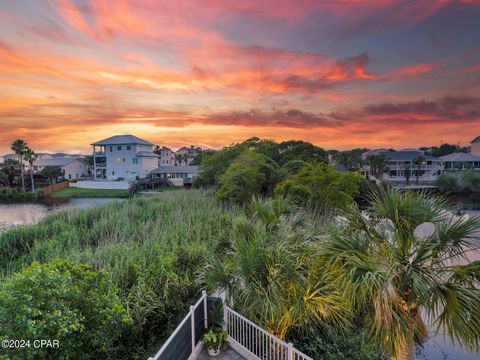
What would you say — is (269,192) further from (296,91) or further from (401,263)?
(401,263)

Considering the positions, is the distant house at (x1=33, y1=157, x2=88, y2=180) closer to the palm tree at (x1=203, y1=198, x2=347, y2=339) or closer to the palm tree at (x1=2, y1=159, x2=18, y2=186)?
the palm tree at (x1=2, y1=159, x2=18, y2=186)

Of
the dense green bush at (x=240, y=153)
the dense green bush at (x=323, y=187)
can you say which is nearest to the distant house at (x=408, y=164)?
the dense green bush at (x=240, y=153)

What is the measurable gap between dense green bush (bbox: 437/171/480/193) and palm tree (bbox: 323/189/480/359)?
37896mm

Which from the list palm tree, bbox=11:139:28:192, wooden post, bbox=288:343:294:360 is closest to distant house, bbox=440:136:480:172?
wooden post, bbox=288:343:294:360

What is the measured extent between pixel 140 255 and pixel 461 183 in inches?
1623

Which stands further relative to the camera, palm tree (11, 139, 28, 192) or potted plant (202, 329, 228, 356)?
palm tree (11, 139, 28, 192)

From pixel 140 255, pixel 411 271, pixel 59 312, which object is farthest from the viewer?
pixel 140 255

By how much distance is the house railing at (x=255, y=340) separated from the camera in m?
3.77

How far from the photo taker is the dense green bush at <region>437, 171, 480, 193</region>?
31041 millimetres

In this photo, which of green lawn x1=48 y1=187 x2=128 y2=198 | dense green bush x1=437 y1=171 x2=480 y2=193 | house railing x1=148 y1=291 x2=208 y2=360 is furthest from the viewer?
green lawn x1=48 y1=187 x2=128 y2=198

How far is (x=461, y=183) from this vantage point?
3177 centimetres

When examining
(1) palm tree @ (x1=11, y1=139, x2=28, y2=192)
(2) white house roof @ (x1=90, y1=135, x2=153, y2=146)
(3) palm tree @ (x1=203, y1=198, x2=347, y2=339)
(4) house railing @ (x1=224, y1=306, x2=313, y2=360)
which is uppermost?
(2) white house roof @ (x1=90, y1=135, x2=153, y2=146)

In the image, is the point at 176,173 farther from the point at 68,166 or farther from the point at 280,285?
the point at 280,285

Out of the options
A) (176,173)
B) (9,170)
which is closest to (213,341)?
(176,173)
